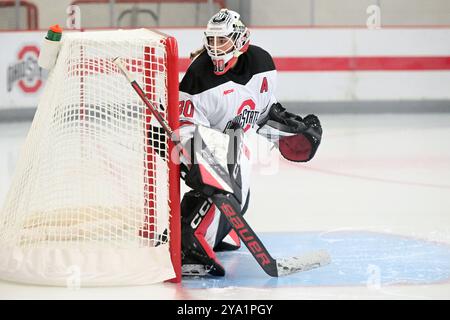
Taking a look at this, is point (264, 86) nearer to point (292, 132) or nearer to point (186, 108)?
point (292, 132)

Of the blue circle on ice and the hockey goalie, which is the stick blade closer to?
the blue circle on ice

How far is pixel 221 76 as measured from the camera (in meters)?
3.76

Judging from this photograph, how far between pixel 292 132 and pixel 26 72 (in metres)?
4.94

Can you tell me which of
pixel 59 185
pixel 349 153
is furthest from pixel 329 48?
pixel 59 185

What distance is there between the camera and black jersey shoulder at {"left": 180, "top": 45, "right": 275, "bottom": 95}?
3.71 meters

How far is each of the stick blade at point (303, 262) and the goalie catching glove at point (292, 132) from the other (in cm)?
45

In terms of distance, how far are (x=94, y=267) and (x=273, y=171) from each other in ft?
9.48

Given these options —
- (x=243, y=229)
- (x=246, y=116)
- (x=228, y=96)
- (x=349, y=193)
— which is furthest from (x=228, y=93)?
(x=349, y=193)

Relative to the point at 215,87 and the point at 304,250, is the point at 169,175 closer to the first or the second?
the point at 215,87

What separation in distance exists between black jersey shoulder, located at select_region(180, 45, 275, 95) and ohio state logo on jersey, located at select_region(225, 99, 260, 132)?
9 centimetres

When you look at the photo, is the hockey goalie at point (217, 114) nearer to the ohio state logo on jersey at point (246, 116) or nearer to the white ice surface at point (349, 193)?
the ohio state logo on jersey at point (246, 116)

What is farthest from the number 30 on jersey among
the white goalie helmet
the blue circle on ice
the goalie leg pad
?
the blue circle on ice

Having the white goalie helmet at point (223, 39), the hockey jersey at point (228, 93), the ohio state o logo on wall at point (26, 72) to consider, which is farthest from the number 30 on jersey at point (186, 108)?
the ohio state o logo on wall at point (26, 72)

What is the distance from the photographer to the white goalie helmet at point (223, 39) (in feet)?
12.1
